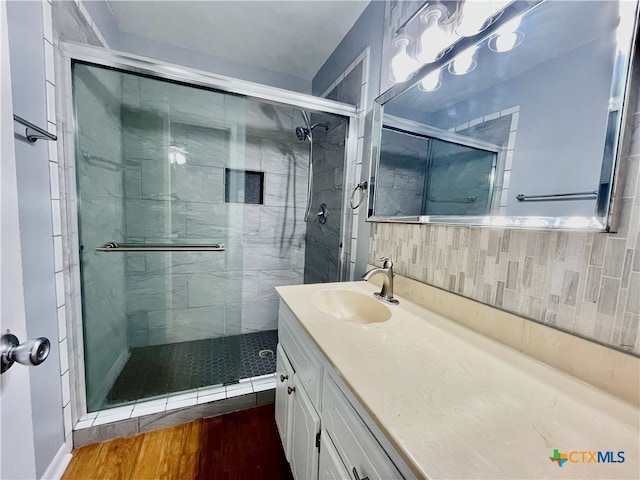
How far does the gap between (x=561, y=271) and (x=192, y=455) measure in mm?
1651

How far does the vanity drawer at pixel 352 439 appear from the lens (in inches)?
18.5

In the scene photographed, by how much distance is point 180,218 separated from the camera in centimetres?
175

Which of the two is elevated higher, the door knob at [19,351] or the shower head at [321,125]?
the shower head at [321,125]

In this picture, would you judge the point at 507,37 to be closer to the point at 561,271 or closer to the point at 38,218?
the point at 561,271

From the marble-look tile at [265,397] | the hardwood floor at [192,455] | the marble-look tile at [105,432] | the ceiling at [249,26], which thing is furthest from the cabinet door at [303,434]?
the ceiling at [249,26]

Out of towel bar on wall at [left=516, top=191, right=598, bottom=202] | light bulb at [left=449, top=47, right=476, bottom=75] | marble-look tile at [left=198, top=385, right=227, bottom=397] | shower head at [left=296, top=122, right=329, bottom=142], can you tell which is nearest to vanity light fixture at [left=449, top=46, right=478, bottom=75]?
light bulb at [left=449, top=47, right=476, bottom=75]

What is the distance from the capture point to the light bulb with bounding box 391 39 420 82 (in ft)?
3.72

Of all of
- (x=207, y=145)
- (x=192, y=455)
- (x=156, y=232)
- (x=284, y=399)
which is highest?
(x=207, y=145)

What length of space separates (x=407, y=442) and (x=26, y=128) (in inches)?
57.2

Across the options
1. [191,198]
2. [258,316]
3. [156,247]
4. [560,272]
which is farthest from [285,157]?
[560,272]

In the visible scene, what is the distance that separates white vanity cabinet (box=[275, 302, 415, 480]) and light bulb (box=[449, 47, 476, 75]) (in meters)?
1.15

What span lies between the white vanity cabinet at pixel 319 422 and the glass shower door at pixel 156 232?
78 cm

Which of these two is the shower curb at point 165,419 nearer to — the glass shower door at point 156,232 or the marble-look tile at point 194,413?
the marble-look tile at point 194,413

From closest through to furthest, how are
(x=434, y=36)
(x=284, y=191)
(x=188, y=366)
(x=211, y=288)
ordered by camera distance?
(x=434, y=36)
(x=188, y=366)
(x=211, y=288)
(x=284, y=191)
